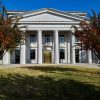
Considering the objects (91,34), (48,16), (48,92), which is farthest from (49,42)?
(48,92)

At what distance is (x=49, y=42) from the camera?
43.6 m

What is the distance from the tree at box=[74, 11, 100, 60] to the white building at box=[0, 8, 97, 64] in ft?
67.3

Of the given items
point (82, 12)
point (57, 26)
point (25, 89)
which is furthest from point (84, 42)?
point (82, 12)

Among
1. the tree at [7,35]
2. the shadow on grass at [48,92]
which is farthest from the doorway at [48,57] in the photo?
the shadow on grass at [48,92]

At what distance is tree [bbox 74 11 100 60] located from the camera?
18578mm

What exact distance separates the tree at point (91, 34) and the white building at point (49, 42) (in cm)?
2052

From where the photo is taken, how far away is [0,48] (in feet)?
58.1

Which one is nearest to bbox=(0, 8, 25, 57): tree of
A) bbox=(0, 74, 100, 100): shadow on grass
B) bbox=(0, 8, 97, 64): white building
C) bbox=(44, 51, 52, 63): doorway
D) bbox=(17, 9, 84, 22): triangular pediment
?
bbox=(0, 74, 100, 100): shadow on grass

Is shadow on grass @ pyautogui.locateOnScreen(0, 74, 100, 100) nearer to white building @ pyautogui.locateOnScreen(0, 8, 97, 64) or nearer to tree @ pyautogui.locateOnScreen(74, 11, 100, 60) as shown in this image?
tree @ pyautogui.locateOnScreen(74, 11, 100, 60)

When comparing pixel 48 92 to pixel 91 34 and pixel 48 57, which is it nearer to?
pixel 91 34

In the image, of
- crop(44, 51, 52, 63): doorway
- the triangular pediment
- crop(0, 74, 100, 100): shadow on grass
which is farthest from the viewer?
crop(44, 51, 52, 63): doorway

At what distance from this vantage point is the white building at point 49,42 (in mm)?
41188

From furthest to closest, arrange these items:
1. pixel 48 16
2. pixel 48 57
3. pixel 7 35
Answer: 1. pixel 48 57
2. pixel 48 16
3. pixel 7 35

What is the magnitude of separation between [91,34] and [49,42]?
24934 millimetres
